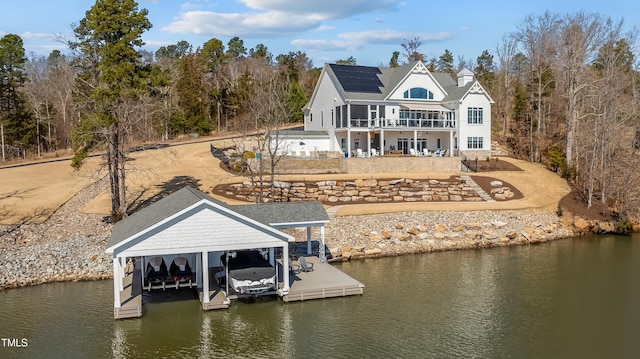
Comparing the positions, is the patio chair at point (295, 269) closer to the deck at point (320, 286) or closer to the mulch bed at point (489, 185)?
the deck at point (320, 286)

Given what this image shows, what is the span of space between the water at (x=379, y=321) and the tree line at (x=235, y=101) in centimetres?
1158

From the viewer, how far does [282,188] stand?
3691cm

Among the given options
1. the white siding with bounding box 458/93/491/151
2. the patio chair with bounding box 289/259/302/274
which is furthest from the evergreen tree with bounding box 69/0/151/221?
the white siding with bounding box 458/93/491/151

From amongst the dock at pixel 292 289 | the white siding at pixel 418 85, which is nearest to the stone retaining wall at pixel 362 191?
the white siding at pixel 418 85

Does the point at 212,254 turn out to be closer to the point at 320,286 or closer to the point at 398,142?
the point at 320,286

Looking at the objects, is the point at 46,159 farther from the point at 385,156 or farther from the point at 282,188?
the point at 385,156

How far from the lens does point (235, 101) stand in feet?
224

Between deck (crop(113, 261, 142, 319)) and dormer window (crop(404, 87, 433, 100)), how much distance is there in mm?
31981

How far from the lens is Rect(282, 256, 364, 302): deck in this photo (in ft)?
67.5

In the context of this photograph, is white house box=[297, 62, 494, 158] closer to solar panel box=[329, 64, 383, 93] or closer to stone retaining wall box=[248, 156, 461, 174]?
solar panel box=[329, 64, 383, 93]

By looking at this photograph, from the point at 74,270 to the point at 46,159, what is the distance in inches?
1163

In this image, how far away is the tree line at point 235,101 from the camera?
29.7 metres

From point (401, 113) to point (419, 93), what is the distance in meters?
3.11

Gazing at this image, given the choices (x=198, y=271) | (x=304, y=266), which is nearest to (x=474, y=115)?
(x=304, y=266)
